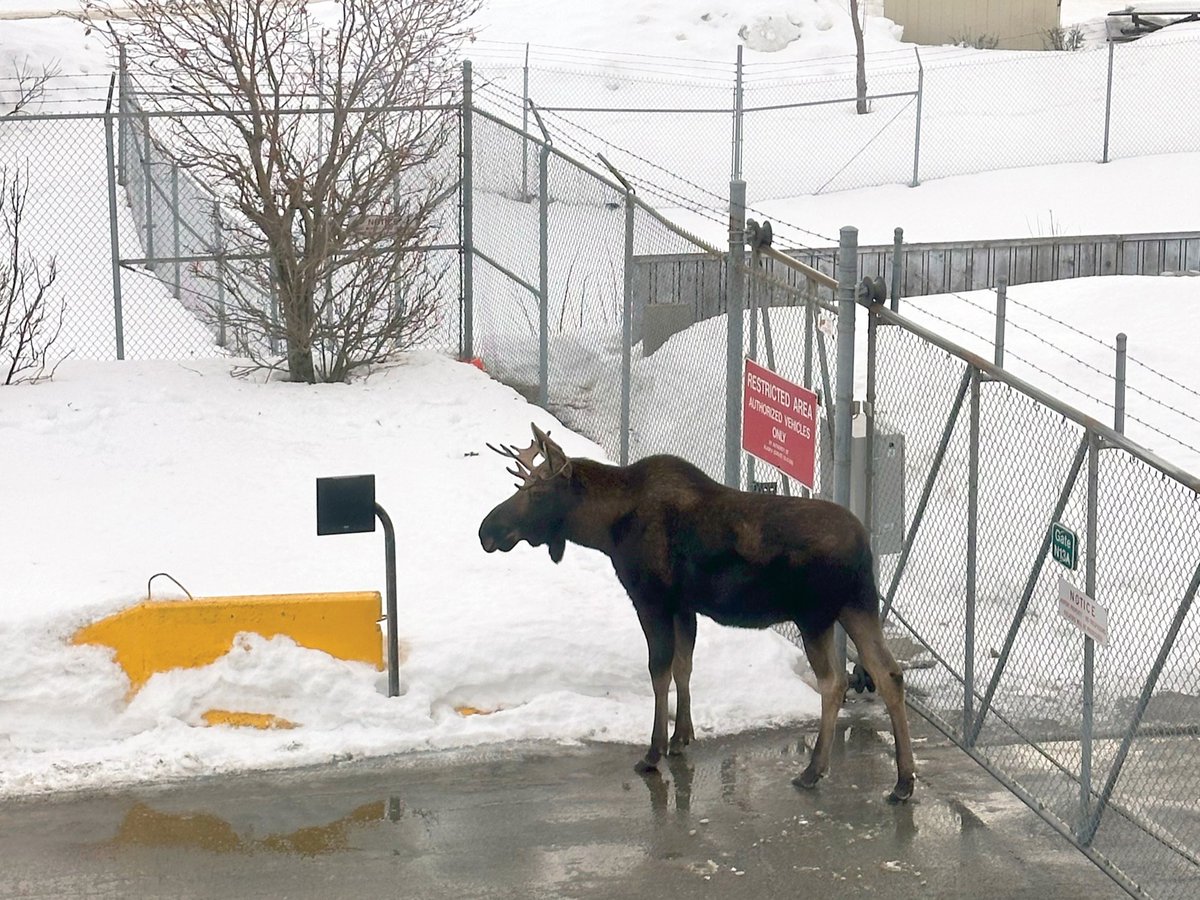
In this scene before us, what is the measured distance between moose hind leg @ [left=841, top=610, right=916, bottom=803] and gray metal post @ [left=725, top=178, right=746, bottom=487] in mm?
2557

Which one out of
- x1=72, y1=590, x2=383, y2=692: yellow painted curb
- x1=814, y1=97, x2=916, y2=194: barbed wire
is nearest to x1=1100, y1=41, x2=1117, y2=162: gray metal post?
x1=814, y1=97, x2=916, y2=194: barbed wire

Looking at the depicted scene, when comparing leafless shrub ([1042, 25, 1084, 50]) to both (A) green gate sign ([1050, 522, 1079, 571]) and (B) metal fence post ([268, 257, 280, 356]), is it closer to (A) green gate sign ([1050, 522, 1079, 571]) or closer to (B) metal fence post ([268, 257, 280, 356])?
(B) metal fence post ([268, 257, 280, 356])

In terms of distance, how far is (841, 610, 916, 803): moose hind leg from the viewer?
27.1ft

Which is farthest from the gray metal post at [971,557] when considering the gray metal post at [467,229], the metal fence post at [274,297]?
the gray metal post at [467,229]

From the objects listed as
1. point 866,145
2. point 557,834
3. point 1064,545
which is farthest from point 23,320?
point 866,145

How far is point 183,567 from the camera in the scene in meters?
10.8

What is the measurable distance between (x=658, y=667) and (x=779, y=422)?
2.00 meters

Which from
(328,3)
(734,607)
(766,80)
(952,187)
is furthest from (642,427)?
(328,3)

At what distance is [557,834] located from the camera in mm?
7996

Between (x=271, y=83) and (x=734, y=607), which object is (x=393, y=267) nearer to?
(x=271, y=83)

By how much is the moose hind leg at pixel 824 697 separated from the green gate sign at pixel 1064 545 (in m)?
1.39

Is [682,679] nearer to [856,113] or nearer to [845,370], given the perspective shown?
[845,370]

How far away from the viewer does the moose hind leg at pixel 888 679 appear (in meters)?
8.27

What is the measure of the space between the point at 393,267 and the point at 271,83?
5.82ft
